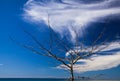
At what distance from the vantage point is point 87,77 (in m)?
3.40

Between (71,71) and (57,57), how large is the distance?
239 millimetres

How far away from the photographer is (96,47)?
3555mm

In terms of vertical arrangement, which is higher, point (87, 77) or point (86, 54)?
point (86, 54)

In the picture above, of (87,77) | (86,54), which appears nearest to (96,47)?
(86,54)

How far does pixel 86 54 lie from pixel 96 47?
0.65ft

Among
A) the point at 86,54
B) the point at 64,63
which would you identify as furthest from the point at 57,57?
the point at 86,54

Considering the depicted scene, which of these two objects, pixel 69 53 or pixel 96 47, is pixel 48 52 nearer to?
pixel 69 53

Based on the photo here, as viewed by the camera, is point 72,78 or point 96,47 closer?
point 72,78

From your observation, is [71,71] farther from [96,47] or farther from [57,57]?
[96,47]

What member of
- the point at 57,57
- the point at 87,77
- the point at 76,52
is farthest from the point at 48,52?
the point at 87,77

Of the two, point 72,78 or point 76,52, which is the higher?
point 76,52

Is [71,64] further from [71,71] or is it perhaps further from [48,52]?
[48,52]

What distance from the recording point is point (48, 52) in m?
3.43

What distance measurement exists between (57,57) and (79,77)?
0.36m
